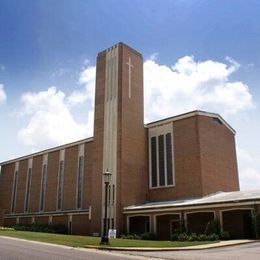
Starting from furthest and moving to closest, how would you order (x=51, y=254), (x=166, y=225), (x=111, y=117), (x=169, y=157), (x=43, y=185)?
1. (x=43, y=185)
2. (x=111, y=117)
3. (x=169, y=157)
4. (x=166, y=225)
5. (x=51, y=254)

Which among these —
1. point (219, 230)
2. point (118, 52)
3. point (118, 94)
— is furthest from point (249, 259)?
point (118, 52)

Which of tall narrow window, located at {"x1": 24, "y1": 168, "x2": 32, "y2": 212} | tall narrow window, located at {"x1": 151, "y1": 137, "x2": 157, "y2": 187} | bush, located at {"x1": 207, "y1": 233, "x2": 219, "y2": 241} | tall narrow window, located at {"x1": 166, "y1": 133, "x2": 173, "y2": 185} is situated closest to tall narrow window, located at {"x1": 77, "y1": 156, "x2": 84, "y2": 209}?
tall narrow window, located at {"x1": 151, "y1": 137, "x2": 157, "y2": 187}

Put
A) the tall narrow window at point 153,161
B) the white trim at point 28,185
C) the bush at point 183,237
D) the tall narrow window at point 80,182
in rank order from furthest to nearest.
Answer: the white trim at point 28,185, the tall narrow window at point 80,182, the tall narrow window at point 153,161, the bush at point 183,237

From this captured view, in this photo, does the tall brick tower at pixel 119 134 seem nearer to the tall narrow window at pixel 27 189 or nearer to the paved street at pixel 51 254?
the tall narrow window at pixel 27 189

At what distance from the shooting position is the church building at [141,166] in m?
38.1

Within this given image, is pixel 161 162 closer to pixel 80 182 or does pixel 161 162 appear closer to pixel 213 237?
pixel 80 182

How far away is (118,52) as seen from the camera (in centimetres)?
4544

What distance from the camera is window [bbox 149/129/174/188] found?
4191 cm

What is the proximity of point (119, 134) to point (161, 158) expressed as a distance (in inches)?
217

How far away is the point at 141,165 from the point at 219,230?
1407 cm

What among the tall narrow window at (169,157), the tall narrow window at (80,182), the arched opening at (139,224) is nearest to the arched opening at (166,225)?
the arched opening at (139,224)

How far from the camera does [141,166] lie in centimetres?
4325

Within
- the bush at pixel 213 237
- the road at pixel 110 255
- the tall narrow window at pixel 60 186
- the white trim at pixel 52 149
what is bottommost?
the road at pixel 110 255

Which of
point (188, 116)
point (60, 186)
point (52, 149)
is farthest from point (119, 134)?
point (52, 149)
